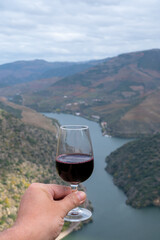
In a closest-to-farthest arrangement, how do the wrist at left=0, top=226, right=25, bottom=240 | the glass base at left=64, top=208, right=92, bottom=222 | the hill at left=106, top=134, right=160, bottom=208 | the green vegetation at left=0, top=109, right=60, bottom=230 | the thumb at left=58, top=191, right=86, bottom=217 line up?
the wrist at left=0, top=226, right=25, bottom=240 < the thumb at left=58, top=191, right=86, bottom=217 < the glass base at left=64, top=208, right=92, bottom=222 < the green vegetation at left=0, top=109, right=60, bottom=230 < the hill at left=106, top=134, right=160, bottom=208

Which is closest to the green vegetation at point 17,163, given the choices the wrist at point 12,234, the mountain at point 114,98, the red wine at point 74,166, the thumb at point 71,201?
the red wine at point 74,166

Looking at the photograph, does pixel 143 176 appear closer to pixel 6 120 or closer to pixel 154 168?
pixel 154 168

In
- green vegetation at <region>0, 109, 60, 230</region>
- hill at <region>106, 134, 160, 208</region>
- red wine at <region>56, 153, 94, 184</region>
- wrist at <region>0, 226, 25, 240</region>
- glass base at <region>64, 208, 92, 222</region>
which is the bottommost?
hill at <region>106, 134, 160, 208</region>

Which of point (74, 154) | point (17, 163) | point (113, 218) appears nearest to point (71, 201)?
point (74, 154)

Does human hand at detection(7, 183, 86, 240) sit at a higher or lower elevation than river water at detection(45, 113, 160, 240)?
higher

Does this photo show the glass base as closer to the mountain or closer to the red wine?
the red wine

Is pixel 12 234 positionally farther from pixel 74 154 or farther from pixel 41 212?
pixel 74 154

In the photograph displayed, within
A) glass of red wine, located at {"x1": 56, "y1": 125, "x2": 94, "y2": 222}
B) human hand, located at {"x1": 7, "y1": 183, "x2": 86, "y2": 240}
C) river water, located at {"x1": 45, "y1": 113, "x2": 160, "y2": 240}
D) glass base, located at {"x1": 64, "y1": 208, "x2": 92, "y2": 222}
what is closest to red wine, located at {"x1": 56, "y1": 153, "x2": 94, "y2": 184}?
glass of red wine, located at {"x1": 56, "y1": 125, "x2": 94, "y2": 222}
